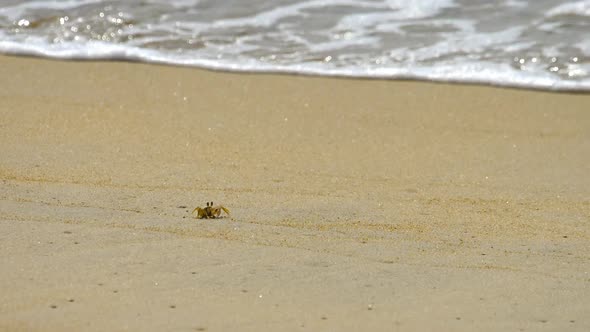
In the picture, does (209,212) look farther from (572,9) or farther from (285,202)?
(572,9)

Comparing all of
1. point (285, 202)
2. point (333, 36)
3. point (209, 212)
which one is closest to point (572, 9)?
point (333, 36)

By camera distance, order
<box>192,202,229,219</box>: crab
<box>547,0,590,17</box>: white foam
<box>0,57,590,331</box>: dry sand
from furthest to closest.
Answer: <box>547,0,590,17</box>: white foam
<box>192,202,229,219</box>: crab
<box>0,57,590,331</box>: dry sand

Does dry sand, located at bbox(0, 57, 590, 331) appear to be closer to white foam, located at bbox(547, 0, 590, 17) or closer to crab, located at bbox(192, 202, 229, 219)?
crab, located at bbox(192, 202, 229, 219)

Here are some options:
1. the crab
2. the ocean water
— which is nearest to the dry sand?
the crab

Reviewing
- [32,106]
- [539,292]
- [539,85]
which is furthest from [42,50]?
[539,292]

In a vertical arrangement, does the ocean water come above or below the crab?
above

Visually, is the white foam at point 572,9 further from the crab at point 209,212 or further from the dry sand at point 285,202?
the crab at point 209,212

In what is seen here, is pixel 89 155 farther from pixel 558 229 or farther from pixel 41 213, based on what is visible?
pixel 558 229
